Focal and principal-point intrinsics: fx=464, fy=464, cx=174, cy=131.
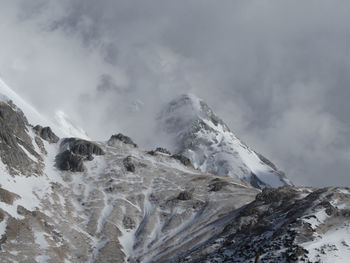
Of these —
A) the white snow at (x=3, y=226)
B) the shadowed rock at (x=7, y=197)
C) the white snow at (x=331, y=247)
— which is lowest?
the white snow at (x=331, y=247)

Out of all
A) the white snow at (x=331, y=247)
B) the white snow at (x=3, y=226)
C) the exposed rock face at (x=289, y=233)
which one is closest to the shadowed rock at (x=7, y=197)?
the white snow at (x=3, y=226)

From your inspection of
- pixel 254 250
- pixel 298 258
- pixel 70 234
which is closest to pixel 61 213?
pixel 70 234

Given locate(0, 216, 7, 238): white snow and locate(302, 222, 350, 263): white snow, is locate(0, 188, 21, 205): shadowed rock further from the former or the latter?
locate(302, 222, 350, 263): white snow

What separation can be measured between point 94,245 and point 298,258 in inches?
3988

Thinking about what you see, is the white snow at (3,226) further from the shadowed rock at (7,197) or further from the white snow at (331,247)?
the white snow at (331,247)

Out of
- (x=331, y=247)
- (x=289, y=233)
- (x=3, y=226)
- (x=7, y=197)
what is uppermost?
(x=7, y=197)

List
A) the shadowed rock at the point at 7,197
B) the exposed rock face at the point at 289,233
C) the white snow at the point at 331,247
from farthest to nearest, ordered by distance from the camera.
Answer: the shadowed rock at the point at 7,197
the exposed rock face at the point at 289,233
the white snow at the point at 331,247

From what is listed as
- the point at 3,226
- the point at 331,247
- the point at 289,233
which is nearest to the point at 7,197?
the point at 3,226

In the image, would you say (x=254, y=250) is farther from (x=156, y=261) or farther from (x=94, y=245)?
(x=94, y=245)

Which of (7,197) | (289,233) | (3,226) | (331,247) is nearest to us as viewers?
(331,247)

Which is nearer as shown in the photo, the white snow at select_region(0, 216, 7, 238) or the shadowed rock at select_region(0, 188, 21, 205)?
the white snow at select_region(0, 216, 7, 238)

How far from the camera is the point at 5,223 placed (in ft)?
520

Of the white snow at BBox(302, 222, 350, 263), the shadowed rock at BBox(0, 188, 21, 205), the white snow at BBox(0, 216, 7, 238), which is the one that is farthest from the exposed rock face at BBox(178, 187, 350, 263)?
the shadowed rock at BBox(0, 188, 21, 205)

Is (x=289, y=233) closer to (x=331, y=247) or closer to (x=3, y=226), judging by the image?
(x=331, y=247)
